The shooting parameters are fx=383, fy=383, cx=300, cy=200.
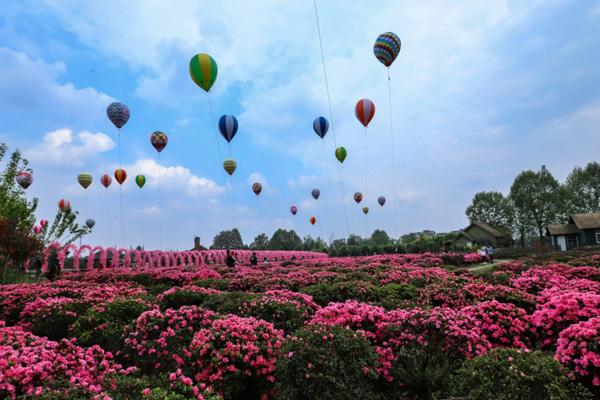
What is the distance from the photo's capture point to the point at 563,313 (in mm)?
6844

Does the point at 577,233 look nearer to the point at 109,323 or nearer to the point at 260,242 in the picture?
the point at 109,323

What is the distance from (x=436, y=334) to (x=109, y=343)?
609 cm

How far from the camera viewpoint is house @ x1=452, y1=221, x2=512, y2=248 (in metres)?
74.4

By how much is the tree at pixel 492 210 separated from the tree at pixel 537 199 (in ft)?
15.4

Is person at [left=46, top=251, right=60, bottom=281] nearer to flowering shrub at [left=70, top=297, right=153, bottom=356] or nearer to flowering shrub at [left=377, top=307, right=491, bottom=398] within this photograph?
flowering shrub at [left=70, top=297, right=153, bottom=356]

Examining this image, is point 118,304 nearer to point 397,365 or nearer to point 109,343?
point 109,343

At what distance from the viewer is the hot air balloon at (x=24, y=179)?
3012cm

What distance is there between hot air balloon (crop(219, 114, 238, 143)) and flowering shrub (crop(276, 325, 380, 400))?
22.8 m

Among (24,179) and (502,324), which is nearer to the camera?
(502,324)

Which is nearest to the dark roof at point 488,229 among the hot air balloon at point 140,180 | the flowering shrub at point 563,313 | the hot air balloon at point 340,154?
the hot air balloon at point 340,154

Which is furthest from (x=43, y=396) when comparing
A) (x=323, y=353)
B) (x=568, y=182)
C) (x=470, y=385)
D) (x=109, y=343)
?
(x=568, y=182)

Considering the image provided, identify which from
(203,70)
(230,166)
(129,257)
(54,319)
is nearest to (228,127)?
(203,70)

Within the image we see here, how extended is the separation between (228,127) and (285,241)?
99691 mm

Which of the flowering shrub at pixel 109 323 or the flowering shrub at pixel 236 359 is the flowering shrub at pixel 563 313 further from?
the flowering shrub at pixel 109 323
